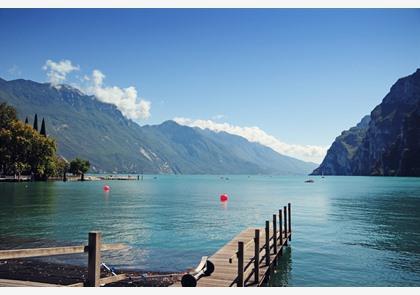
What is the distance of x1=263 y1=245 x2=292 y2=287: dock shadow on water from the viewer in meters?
14.0

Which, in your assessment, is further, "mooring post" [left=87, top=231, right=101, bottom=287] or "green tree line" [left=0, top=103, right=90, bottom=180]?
"green tree line" [left=0, top=103, right=90, bottom=180]

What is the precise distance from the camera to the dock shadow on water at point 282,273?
1401 centimetres

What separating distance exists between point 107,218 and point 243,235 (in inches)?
630

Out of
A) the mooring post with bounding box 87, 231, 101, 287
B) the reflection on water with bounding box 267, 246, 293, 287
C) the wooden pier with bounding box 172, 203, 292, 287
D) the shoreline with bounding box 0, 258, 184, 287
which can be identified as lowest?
the reflection on water with bounding box 267, 246, 293, 287

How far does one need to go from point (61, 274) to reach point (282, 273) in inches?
329

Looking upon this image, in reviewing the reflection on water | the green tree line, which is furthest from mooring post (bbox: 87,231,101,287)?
the green tree line

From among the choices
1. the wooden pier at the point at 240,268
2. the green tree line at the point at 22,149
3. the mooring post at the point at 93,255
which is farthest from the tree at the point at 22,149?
the mooring post at the point at 93,255

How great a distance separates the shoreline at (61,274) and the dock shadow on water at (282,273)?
3.44 meters

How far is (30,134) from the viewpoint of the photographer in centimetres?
8150

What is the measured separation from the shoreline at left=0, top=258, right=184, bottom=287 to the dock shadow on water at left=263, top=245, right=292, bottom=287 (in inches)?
135

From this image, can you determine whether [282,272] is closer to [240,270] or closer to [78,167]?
[240,270]

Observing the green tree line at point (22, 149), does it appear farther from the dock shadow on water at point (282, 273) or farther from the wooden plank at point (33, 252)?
the wooden plank at point (33, 252)

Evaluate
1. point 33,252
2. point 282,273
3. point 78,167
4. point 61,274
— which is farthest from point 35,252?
point 78,167

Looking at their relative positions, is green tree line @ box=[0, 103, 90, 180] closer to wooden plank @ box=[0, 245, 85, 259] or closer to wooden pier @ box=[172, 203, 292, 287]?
wooden pier @ box=[172, 203, 292, 287]
